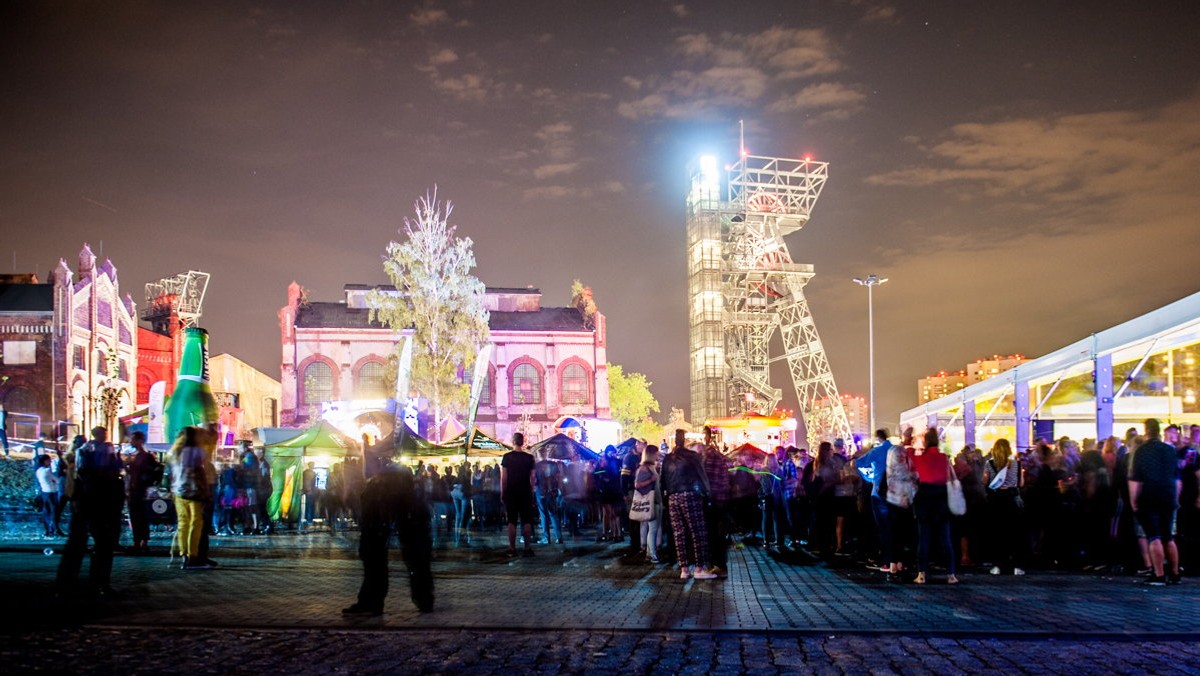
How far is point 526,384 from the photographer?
62531 mm

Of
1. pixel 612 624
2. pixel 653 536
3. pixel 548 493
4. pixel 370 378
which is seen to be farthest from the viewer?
pixel 370 378

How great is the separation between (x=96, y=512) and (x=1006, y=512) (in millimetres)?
11367

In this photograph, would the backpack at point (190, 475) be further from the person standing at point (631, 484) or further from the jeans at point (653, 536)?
the person standing at point (631, 484)

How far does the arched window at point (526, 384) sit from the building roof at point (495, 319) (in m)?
2.69

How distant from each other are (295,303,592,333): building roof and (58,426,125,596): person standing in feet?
164

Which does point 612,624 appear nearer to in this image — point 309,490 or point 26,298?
point 309,490

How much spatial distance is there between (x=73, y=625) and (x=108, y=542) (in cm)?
252

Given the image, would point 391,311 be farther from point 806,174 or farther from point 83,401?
point 806,174

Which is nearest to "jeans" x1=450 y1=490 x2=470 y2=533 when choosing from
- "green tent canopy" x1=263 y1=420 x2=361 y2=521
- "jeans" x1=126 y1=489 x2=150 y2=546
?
"green tent canopy" x1=263 y1=420 x2=361 y2=521

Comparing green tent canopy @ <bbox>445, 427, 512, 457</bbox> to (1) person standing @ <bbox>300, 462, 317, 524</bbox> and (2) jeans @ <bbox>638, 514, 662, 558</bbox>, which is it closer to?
(1) person standing @ <bbox>300, 462, 317, 524</bbox>

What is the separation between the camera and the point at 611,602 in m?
9.92

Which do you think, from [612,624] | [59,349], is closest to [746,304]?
[59,349]

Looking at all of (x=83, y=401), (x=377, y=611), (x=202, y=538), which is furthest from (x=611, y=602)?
(x=83, y=401)

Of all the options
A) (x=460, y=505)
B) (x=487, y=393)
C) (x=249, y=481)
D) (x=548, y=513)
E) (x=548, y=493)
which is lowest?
(x=460, y=505)
